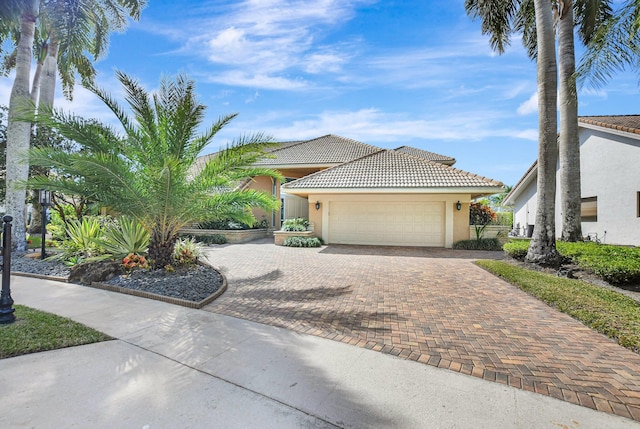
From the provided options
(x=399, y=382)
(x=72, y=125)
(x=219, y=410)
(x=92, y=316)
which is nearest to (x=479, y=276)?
(x=399, y=382)

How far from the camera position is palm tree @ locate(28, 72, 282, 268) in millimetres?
6699

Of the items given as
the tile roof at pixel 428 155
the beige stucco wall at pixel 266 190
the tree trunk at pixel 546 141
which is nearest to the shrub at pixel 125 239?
the beige stucco wall at pixel 266 190

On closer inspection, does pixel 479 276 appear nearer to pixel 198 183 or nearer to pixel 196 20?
pixel 198 183

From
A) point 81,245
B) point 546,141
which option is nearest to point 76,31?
point 81,245

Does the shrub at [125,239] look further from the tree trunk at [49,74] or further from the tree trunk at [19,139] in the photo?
the tree trunk at [49,74]

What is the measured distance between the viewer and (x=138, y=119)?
7312 mm

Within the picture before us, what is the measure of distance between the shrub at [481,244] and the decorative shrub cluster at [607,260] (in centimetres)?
415

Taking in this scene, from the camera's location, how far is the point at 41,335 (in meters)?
4.02

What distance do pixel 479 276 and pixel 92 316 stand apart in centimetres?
904

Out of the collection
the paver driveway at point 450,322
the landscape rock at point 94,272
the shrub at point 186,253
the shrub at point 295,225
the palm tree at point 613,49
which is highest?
the palm tree at point 613,49

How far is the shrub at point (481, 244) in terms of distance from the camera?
46.4ft

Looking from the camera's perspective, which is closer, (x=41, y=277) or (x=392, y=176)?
(x=41, y=277)

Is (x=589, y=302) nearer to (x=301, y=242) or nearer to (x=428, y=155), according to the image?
(x=301, y=242)

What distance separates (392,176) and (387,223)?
8.18ft
